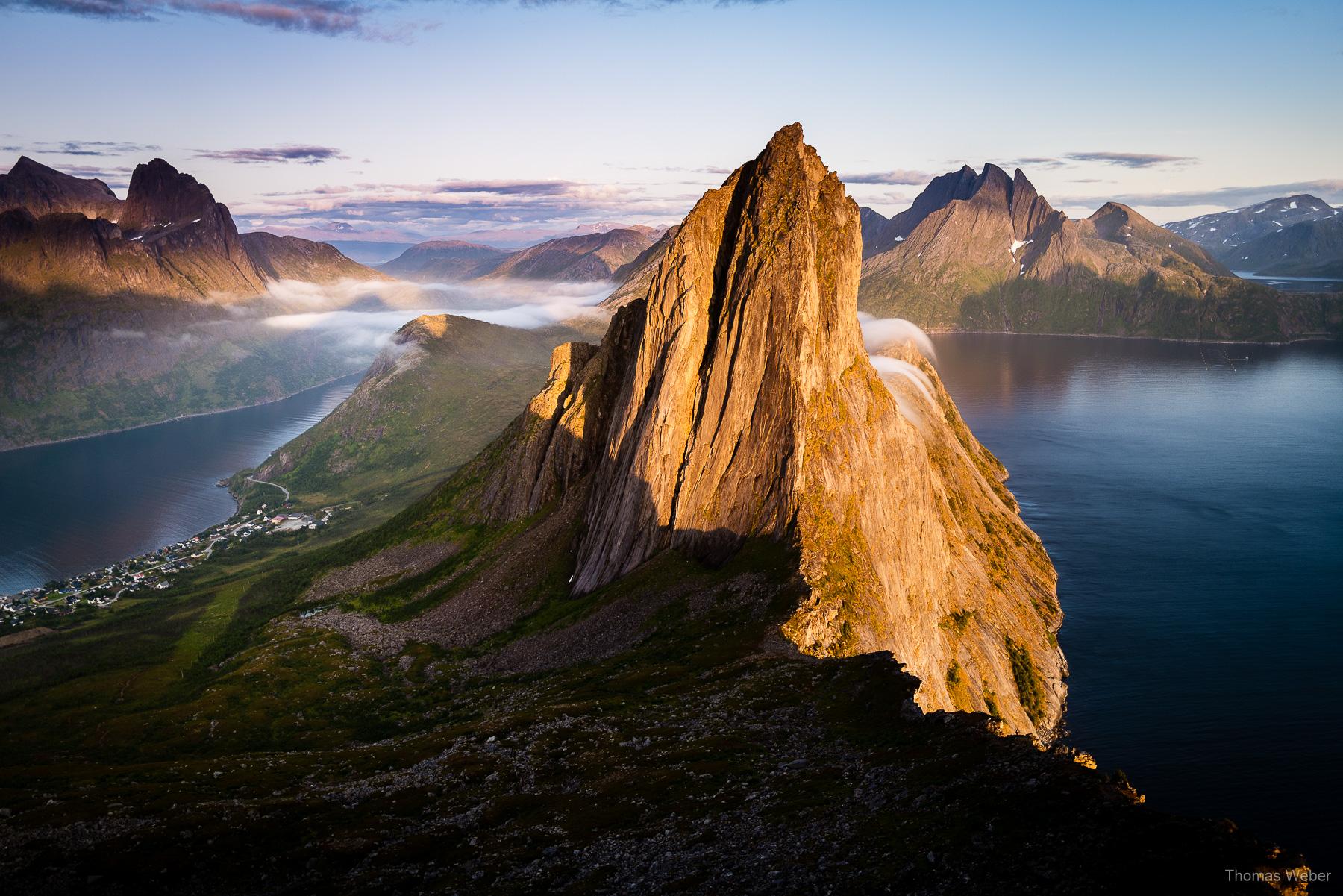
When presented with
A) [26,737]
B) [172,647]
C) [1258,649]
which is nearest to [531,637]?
[26,737]

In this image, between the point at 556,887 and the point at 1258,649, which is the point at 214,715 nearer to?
the point at 556,887

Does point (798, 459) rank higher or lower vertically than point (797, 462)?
higher

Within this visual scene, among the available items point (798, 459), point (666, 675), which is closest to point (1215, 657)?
point (798, 459)

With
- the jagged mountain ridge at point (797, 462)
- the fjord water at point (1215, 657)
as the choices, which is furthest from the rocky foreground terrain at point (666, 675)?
the fjord water at point (1215, 657)

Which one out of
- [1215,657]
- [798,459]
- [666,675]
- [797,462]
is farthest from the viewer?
[1215,657]

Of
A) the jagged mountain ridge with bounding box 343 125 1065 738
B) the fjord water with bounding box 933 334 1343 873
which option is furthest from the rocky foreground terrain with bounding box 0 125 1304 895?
the fjord water with bounding box 933 334 1343 873

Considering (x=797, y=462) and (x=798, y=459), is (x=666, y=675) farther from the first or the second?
(x=798, y=459)

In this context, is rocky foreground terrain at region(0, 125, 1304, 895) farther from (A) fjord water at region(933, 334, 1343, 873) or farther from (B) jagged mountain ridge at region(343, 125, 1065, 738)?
(A) fjord water at region(933, 334, 1343, 873)

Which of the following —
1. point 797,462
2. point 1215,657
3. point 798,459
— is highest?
point 798,459

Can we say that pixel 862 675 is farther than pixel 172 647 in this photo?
No
